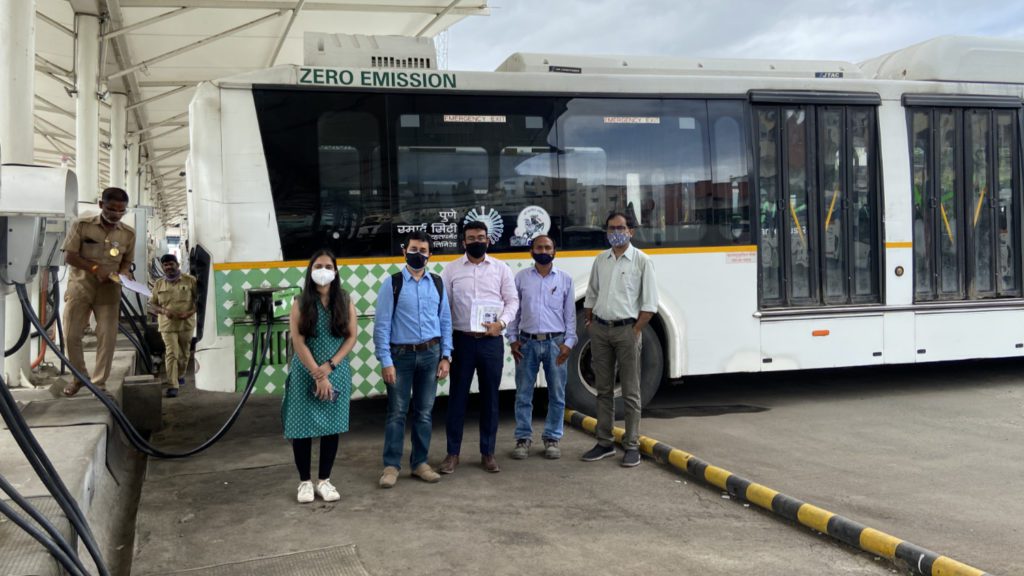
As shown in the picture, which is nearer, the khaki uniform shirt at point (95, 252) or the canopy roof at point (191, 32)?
the khaki uniform shirt at point (95, 252)

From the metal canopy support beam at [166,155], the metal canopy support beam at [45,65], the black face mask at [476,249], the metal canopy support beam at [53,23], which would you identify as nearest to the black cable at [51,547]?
the black face mask at [476,249]

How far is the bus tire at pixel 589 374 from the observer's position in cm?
762

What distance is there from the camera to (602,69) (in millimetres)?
7789

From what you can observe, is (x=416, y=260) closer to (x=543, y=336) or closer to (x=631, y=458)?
(x=543, y=336)

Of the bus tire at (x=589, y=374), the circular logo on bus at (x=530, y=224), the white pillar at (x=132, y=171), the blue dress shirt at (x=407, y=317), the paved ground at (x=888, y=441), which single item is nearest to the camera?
the paved ground at (x=888, y=441)

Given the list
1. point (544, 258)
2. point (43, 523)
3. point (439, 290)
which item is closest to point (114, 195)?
point (439, 290)

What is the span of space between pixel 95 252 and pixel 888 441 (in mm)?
6822

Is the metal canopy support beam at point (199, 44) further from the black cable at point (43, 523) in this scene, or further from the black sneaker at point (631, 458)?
the black cable at point (43, 523)

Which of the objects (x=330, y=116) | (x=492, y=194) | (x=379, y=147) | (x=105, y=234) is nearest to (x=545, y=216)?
(x=492, y=194)

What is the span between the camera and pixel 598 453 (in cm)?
632

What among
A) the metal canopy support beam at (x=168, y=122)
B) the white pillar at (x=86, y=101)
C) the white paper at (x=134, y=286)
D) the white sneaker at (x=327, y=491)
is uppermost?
the metal canopy support beam at (x=168, y=122)

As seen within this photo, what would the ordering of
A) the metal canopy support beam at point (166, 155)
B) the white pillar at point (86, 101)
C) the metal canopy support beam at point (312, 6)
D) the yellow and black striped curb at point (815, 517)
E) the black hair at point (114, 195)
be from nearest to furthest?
the yellow and black striped curb at point (815, 517) < the black hair at point (114, 195) < the white pillar at point (86, 101) < the metal canopy support beam at point (312, 6) < the metal canopy support beam at point (166, 155)

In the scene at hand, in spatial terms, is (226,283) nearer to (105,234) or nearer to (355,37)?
(105,234)

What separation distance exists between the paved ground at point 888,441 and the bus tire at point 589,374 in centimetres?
34
